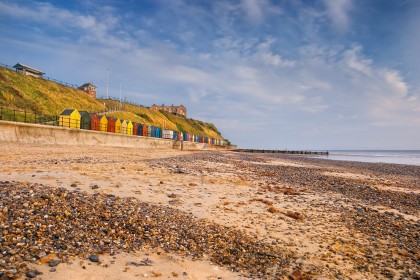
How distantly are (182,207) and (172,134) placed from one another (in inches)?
2651

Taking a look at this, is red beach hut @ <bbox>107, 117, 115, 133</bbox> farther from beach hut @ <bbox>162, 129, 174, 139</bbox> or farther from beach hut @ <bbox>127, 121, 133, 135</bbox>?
beach hut @ <bbox>162, 129, 174, 139</bbox>

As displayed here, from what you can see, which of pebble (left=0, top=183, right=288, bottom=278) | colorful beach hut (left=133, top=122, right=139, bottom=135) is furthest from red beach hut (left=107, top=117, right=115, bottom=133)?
pebble (left=0, top=183, right=288, bottom=278)

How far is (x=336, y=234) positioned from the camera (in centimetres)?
622

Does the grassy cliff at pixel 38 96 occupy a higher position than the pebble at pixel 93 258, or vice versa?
the grassy cliff at pixel 38 96

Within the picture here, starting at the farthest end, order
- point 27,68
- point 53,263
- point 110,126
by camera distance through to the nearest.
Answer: point 27,68 → point 110,126 → point 53,263

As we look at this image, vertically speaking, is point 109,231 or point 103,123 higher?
point 103,123

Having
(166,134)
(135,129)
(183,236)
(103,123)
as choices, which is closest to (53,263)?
(183,236)

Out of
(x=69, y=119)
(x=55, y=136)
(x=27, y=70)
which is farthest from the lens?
(x=27, y=70)

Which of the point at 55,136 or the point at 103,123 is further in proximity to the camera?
the point at 103,123

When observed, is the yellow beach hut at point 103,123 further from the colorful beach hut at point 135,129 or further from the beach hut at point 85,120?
Result: the colorful beach hut at point 135,129

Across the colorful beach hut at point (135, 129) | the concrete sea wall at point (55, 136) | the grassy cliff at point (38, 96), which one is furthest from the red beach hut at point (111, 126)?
the grassy cliff at point (38, 96)

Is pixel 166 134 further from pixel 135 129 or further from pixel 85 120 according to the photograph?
pixel 85 120

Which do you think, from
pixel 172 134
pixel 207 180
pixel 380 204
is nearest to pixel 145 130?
pixel 172 134

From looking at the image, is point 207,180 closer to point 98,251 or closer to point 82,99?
point 98,251
